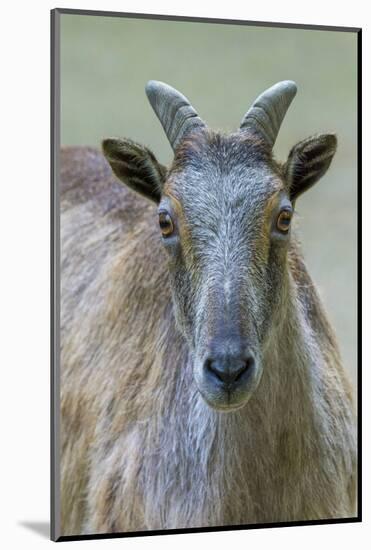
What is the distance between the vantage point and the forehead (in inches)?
245

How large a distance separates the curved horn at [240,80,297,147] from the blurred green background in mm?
487

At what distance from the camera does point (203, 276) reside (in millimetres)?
A: 6117

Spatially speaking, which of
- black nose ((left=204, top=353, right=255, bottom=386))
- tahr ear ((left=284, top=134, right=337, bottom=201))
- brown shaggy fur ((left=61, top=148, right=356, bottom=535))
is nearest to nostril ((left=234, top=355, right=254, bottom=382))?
black nose ((left=204, top=353, right=255, bottom=386))

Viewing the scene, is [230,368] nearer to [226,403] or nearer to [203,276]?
[226,403]

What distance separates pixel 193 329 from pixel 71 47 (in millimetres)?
1873

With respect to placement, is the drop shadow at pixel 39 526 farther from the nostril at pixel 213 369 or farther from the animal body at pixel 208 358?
the nostril at pixel 213 369

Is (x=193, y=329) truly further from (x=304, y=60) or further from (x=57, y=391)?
(x=304, y=60)

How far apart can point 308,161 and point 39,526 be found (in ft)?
8.23

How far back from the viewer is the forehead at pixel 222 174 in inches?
245

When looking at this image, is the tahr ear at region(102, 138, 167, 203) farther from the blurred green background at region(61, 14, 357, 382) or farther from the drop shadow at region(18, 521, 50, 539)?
the drop shadow at region(18, 521, 50, 539)

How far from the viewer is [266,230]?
20.4 feet

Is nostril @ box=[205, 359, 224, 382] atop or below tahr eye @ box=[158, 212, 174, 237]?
below

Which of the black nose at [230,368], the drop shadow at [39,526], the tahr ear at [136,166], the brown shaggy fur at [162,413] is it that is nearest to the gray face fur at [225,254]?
the black nose at [230,368]

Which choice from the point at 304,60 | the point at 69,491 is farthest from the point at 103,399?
the point at 304,60
